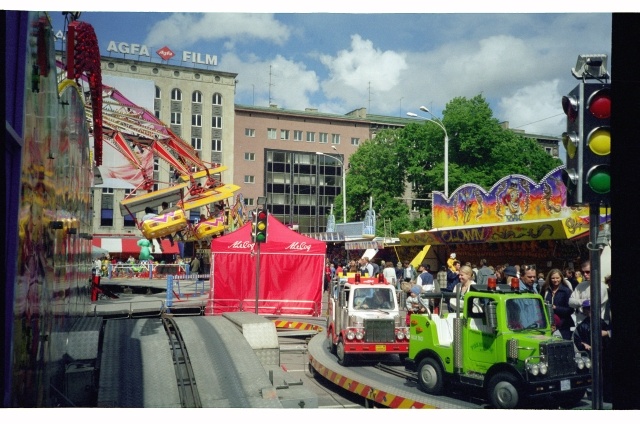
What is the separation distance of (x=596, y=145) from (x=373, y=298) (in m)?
9.76

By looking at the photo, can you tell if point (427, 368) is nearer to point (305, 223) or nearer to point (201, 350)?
point (201, 350)

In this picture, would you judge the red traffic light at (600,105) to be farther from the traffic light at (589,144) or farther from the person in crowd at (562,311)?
the person in crowd at (562,311)

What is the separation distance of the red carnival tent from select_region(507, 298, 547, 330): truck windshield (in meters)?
11.8

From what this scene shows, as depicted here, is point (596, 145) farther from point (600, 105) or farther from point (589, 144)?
point (600, 105)

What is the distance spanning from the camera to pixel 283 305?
21.0 metres

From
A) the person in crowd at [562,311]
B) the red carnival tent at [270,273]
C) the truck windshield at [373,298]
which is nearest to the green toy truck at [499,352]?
the person in crowd at [562,311]

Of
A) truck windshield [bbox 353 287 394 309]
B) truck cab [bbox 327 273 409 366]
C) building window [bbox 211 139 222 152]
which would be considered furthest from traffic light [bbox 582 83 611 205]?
building window [bbox 211 139 222 152]

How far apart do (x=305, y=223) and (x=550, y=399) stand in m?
48.8

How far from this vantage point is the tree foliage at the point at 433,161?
4006 centimetres

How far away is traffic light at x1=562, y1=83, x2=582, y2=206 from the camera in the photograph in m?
4.25

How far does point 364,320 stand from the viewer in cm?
1268

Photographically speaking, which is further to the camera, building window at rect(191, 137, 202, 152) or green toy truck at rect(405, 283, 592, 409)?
building window at rect(191, 137, 202, 152)

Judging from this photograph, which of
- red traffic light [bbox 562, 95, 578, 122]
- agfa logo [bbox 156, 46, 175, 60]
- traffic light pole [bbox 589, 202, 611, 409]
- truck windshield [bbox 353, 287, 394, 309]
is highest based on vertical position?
agfa logo [bbox 156, 46, 175, 60]

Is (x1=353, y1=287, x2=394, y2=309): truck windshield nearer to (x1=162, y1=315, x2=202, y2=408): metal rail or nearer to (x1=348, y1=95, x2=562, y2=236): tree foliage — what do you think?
(x1=162, y1=315, x2=202, y2=408): metal rail
